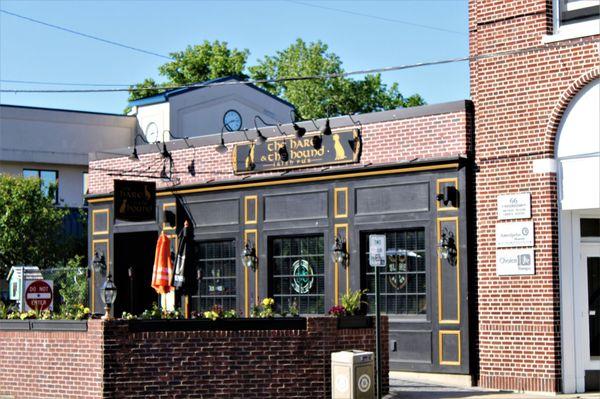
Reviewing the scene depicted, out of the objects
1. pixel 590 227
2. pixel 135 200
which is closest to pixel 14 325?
pixel 135 200

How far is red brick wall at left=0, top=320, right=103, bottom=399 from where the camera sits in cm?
1703

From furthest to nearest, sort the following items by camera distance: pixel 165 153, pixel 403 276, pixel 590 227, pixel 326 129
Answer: pixel 165 153 → pixel 326 129 → pixel 403 276 → pixel 590 227

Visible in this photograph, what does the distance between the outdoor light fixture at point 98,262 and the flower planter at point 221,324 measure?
10.4 metres

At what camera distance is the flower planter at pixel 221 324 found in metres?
17.1

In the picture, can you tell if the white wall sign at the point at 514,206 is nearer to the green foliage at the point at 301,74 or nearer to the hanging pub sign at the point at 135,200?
the hanging pub sign at the point at 135,200

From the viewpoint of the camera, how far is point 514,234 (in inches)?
764

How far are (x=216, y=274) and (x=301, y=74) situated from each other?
36.4m

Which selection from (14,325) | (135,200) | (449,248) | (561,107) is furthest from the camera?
(135,200)

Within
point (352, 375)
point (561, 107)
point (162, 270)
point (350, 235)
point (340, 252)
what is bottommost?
point (352, 375)

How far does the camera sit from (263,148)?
2403 cm

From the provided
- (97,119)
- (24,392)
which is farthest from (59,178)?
(24,392)

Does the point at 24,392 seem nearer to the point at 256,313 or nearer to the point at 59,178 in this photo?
the point at 256,313

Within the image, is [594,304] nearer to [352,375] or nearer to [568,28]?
[568,28]

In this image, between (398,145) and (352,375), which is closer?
(352,375)
